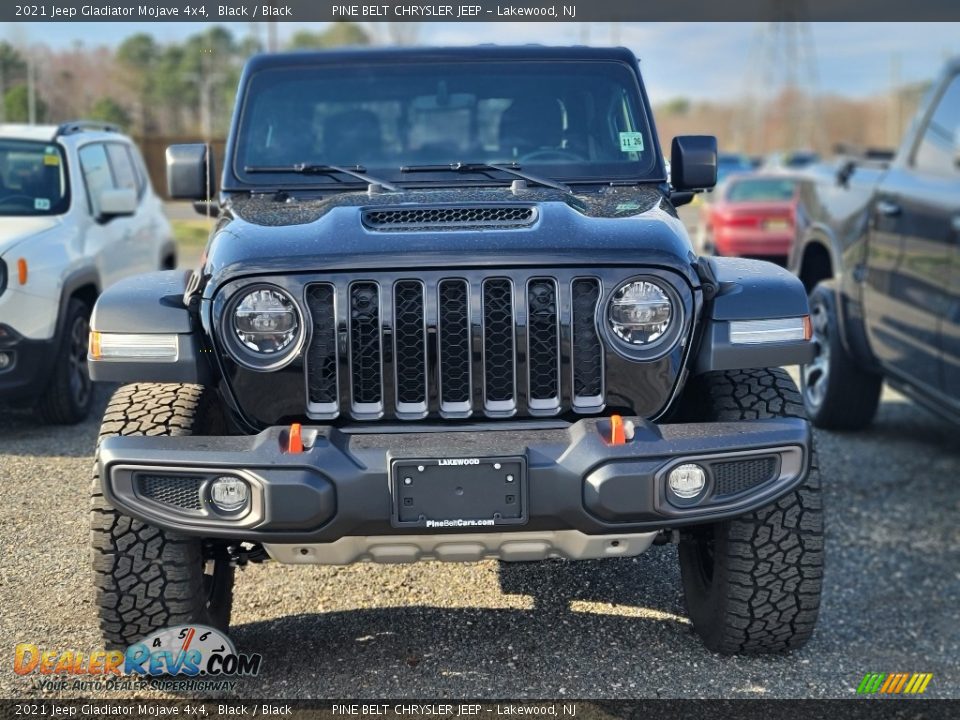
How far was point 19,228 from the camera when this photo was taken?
6.51 m

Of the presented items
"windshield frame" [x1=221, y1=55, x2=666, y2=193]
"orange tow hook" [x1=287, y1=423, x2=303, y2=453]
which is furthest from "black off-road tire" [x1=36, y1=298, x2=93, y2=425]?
"orange tow hook" [x1=287, y1=423, x2=303, y2=453]

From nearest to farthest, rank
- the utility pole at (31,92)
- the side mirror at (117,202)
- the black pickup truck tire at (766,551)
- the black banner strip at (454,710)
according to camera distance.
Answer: the black banner strip at (454,710) → the black pickup truck tire at (766,551) → the side mirror at (117,202) → the utility pole at (31,92)

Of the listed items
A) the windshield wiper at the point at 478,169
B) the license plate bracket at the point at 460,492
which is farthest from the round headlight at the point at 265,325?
the windshield wiper at the point at 478,169

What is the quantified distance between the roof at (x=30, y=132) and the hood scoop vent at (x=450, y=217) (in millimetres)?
4633

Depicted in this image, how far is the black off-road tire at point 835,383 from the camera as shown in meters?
6.77

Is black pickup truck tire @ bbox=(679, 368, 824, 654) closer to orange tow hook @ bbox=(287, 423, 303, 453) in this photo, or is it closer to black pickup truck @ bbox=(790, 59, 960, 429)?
orange tow hook @ bbox=(287, 423, 303, 453)

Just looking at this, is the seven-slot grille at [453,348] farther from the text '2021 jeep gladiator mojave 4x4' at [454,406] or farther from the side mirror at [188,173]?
the side mirror at [188,173]

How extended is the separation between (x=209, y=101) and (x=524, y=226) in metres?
22.3

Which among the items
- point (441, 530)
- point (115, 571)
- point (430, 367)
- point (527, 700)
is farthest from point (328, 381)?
point (527, 700)

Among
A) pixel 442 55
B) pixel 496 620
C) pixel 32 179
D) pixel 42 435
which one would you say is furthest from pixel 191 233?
pixel 496 620

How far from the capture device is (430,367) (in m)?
3.38

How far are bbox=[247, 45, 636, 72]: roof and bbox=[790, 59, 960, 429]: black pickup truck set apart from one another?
1877 millimetres
